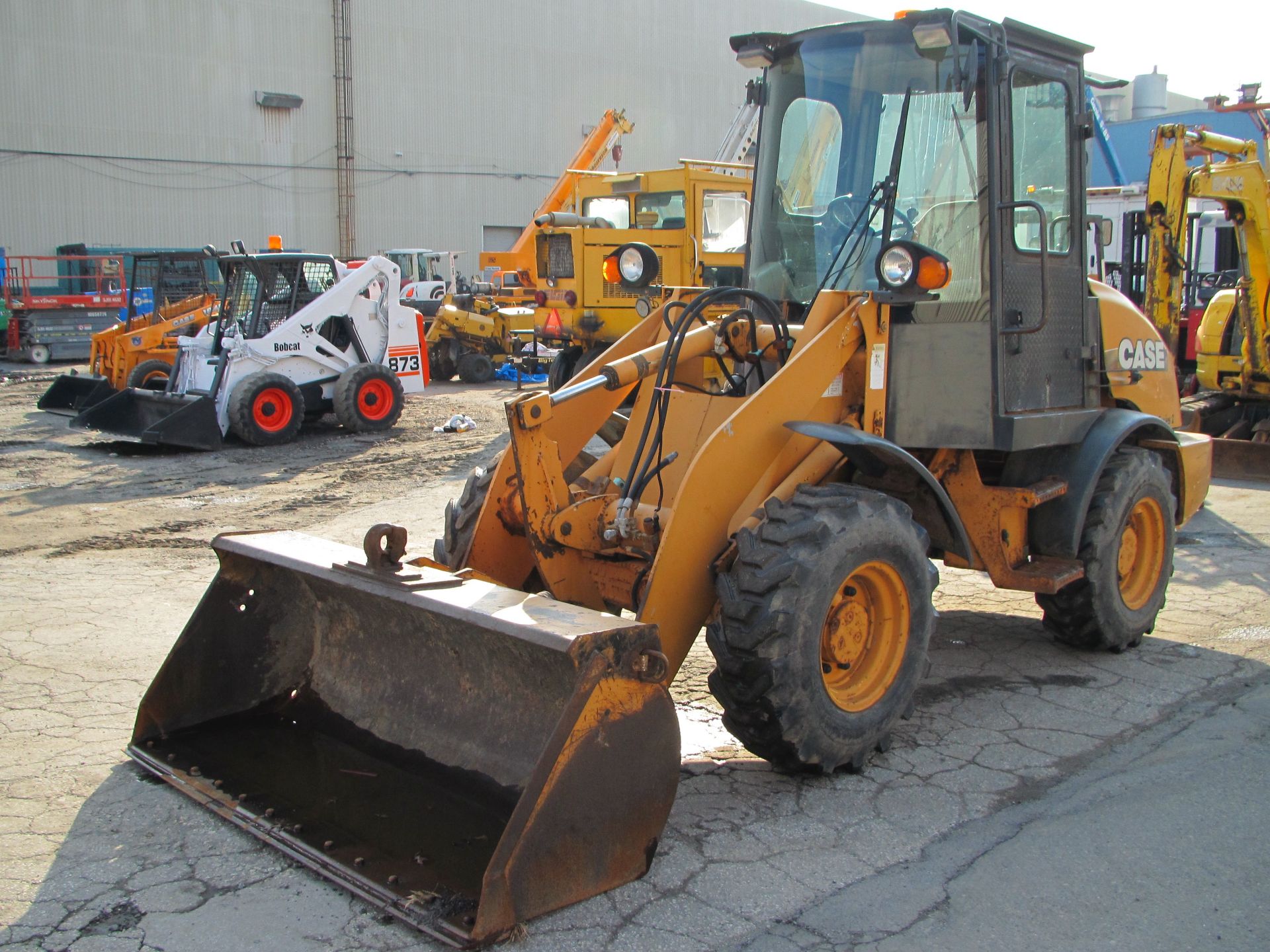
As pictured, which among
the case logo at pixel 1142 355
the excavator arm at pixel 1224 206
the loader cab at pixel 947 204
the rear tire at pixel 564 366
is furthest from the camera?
the rear tire at pixel 564 366

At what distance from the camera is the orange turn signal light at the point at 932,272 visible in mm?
4211

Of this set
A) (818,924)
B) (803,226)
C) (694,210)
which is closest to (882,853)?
(818,924)

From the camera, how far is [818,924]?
10.7ft

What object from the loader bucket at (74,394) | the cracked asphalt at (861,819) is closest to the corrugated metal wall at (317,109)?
the loader bucket at (74,394)

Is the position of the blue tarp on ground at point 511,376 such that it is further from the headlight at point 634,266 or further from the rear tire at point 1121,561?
the rear tire at point 1121,561

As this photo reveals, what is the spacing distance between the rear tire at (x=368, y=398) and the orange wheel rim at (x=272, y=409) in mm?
814

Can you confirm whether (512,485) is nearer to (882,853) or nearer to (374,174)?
(882,853)

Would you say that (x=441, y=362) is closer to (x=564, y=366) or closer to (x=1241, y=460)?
(x=564, y=366)

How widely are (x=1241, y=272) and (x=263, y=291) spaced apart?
34.1 feet

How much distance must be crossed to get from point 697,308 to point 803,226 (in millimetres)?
822

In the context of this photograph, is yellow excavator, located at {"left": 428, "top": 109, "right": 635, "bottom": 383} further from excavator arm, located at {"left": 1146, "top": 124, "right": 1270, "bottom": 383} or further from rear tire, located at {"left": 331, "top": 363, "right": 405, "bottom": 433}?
excavator arm, located at {"left": 1146, "top": 124, "right": 1270, "bottom": 383}

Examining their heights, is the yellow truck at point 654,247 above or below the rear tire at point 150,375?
above

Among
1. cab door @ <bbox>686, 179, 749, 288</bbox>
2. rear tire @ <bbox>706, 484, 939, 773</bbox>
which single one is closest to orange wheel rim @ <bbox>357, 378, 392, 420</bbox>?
cab door @ <bbox>686, 179, 749, 288</bbox>

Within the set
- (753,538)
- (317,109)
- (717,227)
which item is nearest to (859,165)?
(753,538)
